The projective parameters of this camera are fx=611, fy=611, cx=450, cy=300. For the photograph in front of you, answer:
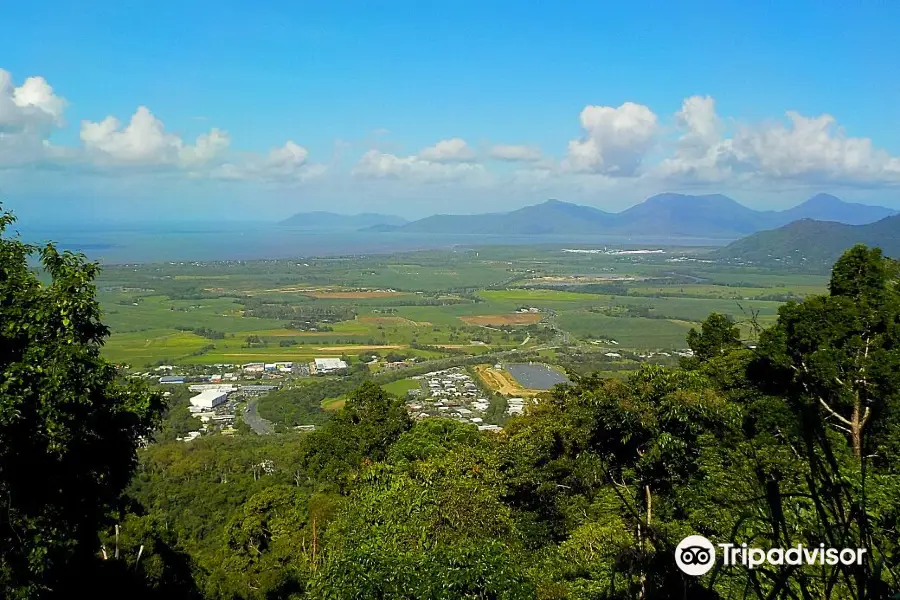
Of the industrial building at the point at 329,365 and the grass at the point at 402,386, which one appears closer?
the grass at the point at 402,386

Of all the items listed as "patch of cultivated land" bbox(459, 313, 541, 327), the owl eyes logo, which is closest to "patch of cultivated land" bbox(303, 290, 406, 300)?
"patch of cultivated land" bbox(459, 313, 541, 327)

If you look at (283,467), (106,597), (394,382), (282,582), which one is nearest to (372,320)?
(394,382)

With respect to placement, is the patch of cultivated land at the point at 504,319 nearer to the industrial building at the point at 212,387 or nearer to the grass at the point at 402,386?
the grass at the point at 402,386

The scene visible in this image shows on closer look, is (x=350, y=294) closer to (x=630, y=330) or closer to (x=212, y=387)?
(x=630, y=330)

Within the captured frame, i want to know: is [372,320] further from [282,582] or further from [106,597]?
[106,597]

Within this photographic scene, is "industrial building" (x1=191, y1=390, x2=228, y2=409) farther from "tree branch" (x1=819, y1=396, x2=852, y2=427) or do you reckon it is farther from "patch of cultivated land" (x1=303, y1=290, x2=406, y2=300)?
"patch of cultivated land" (x1=303, y1=290, x2=406, y2=300)

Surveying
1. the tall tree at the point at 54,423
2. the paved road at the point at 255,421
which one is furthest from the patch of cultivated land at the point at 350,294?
the tall tree at the point at 54,423

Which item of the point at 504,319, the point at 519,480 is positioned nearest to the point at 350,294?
the point at 504,319
